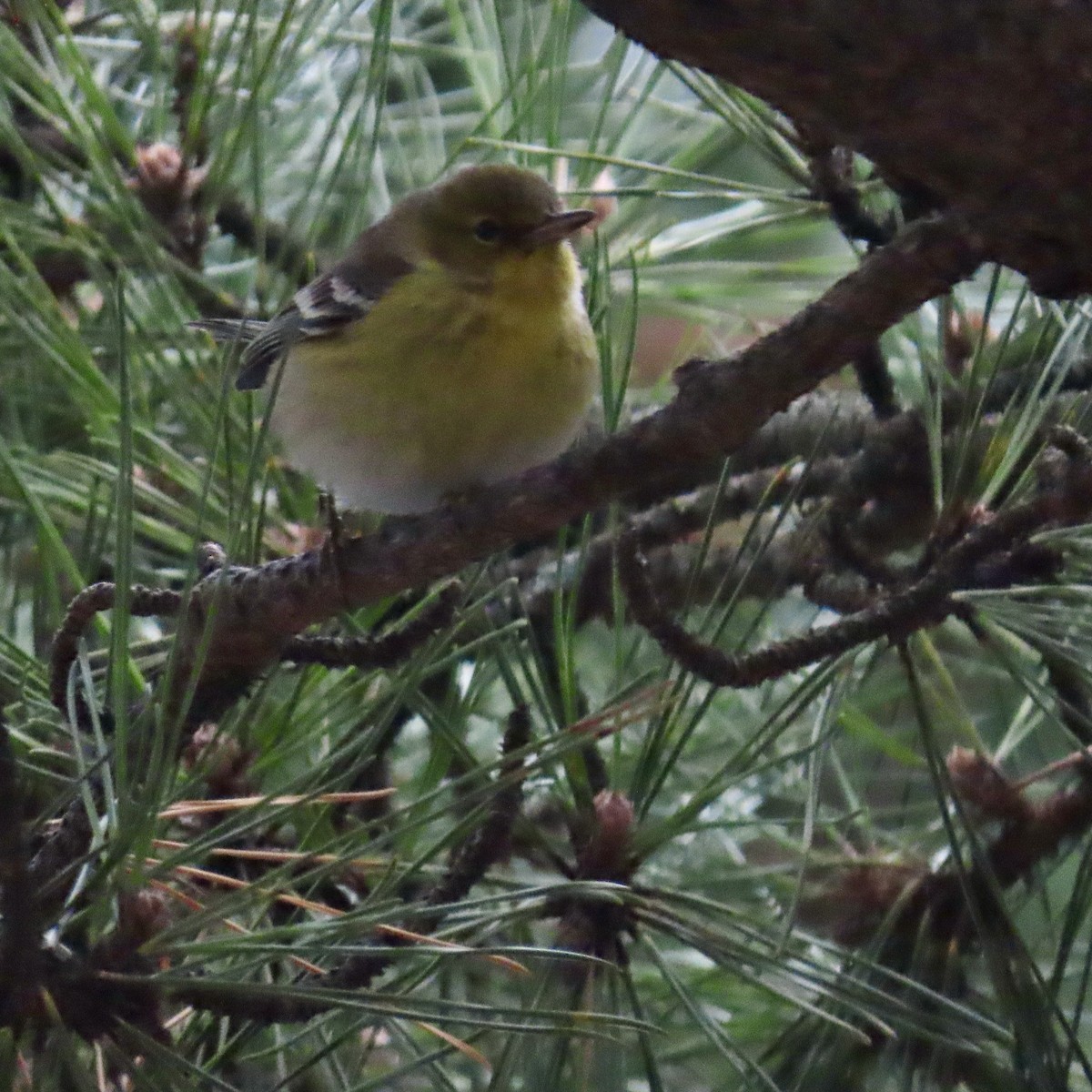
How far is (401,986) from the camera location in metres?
0.98

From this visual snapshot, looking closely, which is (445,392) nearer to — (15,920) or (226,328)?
(226,328)

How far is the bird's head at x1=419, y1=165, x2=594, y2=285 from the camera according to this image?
1.45 m

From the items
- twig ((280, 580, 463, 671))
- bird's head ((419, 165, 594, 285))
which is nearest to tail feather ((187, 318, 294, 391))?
bird's head ((419, 165, 594, 285))

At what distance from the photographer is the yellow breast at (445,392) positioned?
1324 millimetres

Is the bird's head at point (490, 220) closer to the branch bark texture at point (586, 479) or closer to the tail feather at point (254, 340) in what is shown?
the tail feather at point (254, 340)

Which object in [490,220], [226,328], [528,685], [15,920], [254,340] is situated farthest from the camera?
[490,220]

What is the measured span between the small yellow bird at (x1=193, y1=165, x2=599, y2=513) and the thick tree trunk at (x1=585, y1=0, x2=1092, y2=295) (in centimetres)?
70

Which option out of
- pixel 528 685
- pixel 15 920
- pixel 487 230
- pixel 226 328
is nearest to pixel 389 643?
pixel 528 685

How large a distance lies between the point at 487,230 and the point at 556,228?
0.09 metres

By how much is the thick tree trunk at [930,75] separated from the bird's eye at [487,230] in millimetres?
871

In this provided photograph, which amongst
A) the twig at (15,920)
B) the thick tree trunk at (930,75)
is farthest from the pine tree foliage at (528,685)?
the thick tree trunk at (930,75)

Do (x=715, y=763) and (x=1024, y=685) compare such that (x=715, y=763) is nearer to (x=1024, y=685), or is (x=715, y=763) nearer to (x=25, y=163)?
(x=1024, y=685)

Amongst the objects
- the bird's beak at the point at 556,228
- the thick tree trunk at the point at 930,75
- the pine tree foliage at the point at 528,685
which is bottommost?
the pine tree foliage at the point at 528,685

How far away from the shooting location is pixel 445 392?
1323 mm
